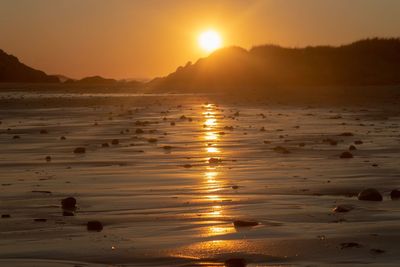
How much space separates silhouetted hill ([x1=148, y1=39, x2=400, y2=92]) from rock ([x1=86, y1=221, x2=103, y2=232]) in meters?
46.8

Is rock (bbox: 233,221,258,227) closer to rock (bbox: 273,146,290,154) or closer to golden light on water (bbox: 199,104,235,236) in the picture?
golden light on water (bbox: 199,104,235,236)

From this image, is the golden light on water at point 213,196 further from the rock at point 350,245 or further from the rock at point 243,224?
the rock at point 350,245

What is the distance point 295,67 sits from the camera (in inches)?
2346

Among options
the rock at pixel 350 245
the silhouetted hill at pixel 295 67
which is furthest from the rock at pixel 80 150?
the silhouetted hill at pixel 295 67

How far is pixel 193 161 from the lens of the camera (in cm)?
1130

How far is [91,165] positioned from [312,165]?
2940mm

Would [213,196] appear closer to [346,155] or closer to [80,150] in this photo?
[346,155]

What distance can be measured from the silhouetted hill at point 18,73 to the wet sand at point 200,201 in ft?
313

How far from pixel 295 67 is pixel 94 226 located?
54367 mm

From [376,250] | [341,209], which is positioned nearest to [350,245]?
[376,250]

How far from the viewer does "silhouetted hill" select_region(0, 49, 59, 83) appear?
108 meters

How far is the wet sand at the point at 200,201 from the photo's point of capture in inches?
205

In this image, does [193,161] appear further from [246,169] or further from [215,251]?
[215,251]

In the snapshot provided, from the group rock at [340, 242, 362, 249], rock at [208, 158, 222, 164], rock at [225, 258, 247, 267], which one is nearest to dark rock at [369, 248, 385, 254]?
rock at [340, 242, 362, 249]
